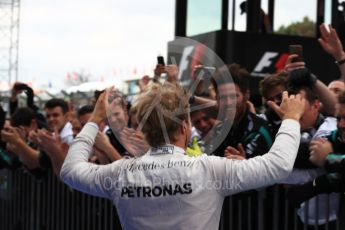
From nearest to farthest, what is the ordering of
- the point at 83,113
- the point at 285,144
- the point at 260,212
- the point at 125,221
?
the point at 285,144 < the point at 125,221 < the point at 260,212 < the point at 83,113

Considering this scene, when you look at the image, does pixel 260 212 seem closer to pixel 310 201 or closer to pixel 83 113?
pixel 310 201

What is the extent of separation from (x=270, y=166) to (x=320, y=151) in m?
0.78

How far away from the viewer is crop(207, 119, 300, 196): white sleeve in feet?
11.2

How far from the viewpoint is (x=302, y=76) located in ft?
15.6

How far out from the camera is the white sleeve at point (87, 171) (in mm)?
3781

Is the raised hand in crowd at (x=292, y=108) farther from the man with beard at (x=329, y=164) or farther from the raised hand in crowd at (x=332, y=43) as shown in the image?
the raised hand in crowd at (x=332, y=43)

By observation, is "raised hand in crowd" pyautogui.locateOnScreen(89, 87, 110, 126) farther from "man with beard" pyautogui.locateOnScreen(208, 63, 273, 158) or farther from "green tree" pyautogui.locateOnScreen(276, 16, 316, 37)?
"green tree" pyautogui.locateOnScreen(276, 16, 316, 37)

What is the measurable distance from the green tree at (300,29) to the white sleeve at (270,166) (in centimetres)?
869

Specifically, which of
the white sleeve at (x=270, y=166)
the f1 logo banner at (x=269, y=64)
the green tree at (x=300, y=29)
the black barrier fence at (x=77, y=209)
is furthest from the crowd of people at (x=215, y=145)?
the green tree at (x=300, y=29)

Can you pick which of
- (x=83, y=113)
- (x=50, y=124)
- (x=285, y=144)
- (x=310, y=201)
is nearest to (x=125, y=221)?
(x=285, y=144)

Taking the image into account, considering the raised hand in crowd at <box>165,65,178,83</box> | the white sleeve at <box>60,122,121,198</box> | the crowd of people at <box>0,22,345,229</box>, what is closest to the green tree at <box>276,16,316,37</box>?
the crowd of people at <box>0,22,345,229</box>

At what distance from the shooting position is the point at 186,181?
354cm

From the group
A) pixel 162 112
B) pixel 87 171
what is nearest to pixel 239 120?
pixel 87 171

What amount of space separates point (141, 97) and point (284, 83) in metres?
1.95
